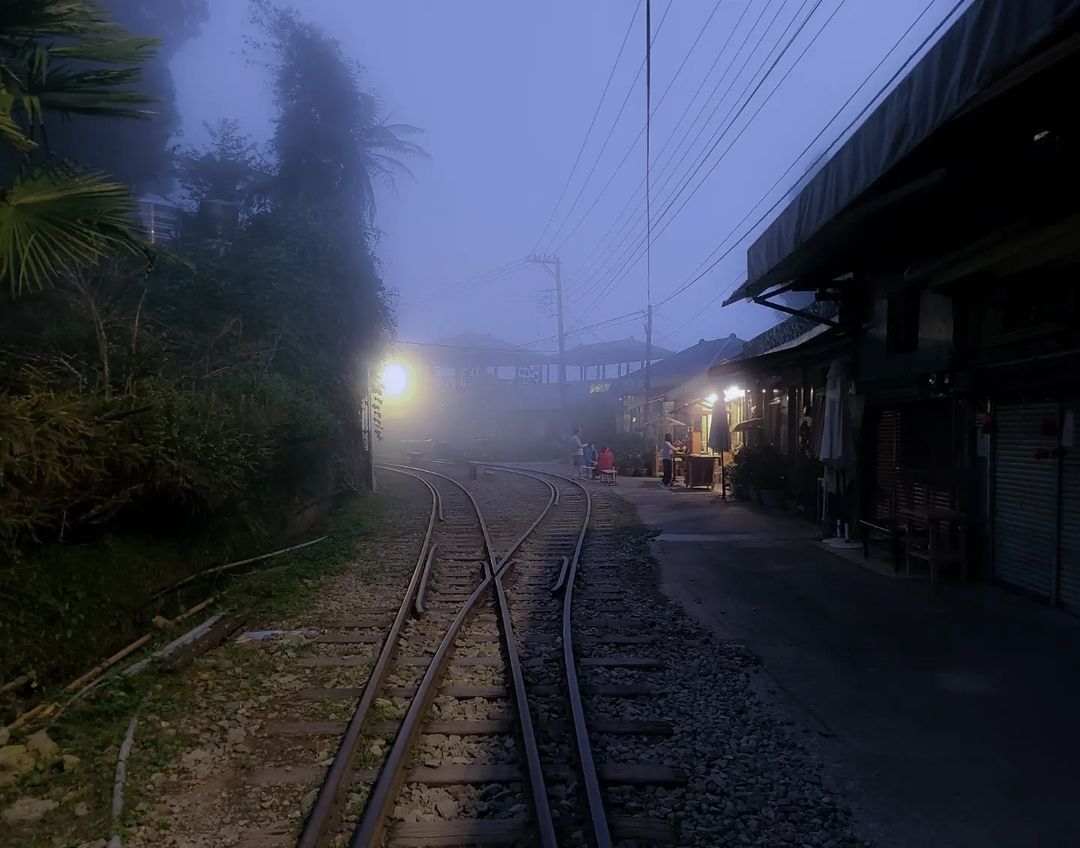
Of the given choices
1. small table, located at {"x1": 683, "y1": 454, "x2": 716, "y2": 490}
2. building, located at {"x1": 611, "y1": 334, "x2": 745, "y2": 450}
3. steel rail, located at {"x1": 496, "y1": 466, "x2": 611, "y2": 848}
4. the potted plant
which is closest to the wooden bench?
steel rail, located at {"x1": 496, "y1": 466, "x2": 611, "y2": 848}

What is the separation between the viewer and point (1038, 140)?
5.39 m

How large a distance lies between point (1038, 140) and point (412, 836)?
5.90 m

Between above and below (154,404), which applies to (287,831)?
below

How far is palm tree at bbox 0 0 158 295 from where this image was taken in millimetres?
4570

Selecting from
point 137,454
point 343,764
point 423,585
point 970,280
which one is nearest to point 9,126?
point 137,454

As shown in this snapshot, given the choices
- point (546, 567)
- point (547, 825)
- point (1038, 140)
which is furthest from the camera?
point (546, 567)

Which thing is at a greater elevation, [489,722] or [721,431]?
[721,431]

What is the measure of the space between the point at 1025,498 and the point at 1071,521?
2.69ft

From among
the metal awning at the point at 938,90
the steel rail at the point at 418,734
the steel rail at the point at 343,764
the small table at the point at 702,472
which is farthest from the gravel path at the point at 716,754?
the small table at the point at 702,472

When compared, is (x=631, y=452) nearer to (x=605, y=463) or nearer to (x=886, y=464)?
(x=605, y=463)

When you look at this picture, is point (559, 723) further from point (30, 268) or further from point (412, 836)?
point (30, 268)

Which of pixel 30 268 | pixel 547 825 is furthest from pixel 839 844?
pixel 30 268

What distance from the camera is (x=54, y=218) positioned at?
15.3 feet

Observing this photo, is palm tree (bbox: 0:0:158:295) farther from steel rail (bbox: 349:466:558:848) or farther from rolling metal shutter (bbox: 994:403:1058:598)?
rolling metal shutter (bbox: 994:403:1058:598)
